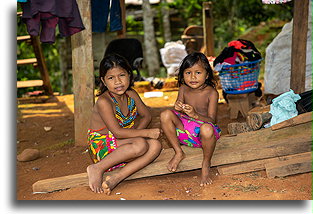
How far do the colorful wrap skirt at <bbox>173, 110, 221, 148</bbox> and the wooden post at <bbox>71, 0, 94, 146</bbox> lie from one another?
138cm

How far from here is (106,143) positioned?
3242 mm

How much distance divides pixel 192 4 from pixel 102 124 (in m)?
9.29

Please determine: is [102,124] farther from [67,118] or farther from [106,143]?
[67,118]

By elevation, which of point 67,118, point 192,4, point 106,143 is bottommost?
point 67,118

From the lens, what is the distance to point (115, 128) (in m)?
3.16

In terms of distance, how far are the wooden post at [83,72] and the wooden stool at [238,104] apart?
1972mm

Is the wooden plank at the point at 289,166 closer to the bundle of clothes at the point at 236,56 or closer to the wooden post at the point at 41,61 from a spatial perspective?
the bundle of clothes at the point at 236,56

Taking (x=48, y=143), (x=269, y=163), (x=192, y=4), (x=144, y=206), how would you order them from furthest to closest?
(x=192, y=4)
(x=48, y=143)
(x=269, y=163)
(x=144, y=206)

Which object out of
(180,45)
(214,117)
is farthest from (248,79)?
(180,45)

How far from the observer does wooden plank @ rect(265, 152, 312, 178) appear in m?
3.08

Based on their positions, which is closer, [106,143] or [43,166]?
[106,143]

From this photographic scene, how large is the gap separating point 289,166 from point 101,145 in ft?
4.90

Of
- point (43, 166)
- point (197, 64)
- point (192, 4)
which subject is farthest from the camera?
point (192, 4)

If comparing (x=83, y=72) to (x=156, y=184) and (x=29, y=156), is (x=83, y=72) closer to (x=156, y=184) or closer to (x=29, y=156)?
(x=29, y=156)
